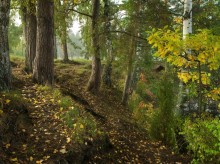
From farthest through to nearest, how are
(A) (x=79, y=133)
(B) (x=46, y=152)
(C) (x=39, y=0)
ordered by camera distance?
(C) (x=39, y=0), (A) (x=79, y=133), (B) (x=46, y=152)

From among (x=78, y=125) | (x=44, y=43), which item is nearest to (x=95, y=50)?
(x=44, y=43)

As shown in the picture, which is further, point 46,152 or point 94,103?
point 94,103

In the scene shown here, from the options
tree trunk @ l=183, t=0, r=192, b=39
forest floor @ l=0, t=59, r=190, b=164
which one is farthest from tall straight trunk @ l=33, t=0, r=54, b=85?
tree trunk @ l=183, t=0, r=192, b=39

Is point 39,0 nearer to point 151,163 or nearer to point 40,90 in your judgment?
point 40,90

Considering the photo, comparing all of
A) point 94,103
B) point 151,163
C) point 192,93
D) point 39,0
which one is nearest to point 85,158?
point 151,163

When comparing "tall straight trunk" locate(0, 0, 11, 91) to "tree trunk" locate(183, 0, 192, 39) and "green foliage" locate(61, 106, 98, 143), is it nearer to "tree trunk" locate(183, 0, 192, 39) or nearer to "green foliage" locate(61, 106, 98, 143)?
"green foliage" locate(61, 106, 98, 143)

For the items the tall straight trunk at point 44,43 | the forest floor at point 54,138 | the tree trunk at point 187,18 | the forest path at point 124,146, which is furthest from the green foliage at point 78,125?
the tree trunk at point 187,18

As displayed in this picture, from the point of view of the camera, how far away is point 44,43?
24.6 feet

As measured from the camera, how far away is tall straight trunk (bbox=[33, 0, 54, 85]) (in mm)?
7406

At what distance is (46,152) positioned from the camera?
440 cm

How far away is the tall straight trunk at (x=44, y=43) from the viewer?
7406 millimetres

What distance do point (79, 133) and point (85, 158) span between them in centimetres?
58

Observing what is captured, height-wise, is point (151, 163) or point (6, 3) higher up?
point (6, 3)

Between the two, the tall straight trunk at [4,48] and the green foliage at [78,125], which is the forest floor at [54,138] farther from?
the tall straight trunk at [4,48]
